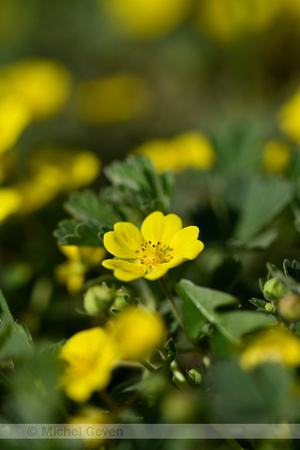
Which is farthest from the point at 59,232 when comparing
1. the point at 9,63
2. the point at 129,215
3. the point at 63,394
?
the point at 9,63

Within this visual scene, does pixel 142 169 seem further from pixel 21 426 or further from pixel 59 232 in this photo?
pixel 21 426

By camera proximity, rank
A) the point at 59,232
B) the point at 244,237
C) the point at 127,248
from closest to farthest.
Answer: the point at 127,248, the point at 59,232, the point at 244,237

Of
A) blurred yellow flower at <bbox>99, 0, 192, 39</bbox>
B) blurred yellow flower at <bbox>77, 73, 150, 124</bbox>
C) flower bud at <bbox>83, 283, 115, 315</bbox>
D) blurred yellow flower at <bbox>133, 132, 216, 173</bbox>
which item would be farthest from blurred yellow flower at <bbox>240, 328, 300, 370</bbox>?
blurred yellow flower at <bbox>99, 0, 192, 39</bbox>

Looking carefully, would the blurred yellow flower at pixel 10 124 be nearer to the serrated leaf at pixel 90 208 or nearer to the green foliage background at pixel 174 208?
the green foliage background at pixel 174 208

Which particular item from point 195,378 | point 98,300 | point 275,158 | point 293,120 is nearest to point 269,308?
point 195,378

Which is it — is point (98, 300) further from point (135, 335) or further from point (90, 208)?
point (90, 208)

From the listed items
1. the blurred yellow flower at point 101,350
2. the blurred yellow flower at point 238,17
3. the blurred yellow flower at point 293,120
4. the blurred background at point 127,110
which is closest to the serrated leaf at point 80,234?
the blurred background at point 127,110

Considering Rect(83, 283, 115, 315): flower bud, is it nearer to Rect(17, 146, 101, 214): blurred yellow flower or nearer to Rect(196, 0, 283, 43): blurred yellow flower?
Rect(17, 146, 101, 214): blurred yellow flower
